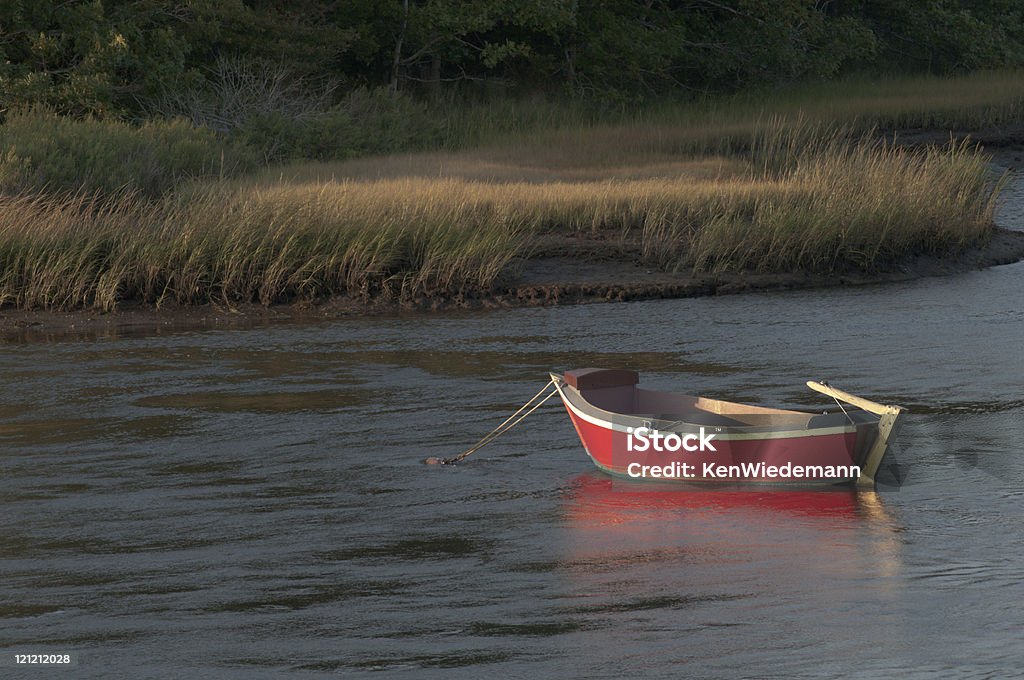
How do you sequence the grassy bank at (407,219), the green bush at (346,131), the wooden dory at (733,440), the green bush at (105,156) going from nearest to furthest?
the wooden dory at (733,440), the grassy bank at (407,219), the green bush at (105,156), the green bush at (346,131)

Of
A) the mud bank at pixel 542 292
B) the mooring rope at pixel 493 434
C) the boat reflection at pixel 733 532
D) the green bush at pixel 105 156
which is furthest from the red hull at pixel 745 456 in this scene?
the green bush at pixel 105 156

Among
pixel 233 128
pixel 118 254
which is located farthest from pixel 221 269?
pixel 233 128

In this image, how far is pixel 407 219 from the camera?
2011cm

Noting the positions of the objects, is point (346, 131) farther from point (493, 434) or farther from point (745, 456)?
point (745, 456)

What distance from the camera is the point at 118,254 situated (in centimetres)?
1939

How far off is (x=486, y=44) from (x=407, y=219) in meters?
18.9

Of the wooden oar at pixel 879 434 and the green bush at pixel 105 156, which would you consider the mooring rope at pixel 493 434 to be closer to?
the wooden oar at pixel 879 434

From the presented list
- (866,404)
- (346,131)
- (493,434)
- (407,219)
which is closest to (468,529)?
(493,434)

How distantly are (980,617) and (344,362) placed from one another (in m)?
9.15

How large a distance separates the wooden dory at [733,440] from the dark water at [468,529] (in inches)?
7.0

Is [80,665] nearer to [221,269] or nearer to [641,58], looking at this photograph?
[221,269]

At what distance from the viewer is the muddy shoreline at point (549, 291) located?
1877 cm

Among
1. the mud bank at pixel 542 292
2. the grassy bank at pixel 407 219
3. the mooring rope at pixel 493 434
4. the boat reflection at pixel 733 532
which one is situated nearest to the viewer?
the boat reflection at pixel 733 532

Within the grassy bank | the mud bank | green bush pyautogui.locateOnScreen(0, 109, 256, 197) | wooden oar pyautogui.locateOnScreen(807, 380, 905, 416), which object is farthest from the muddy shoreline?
wooden oar pyautogui.locateOnScreen(807, 380, 905, 416)
